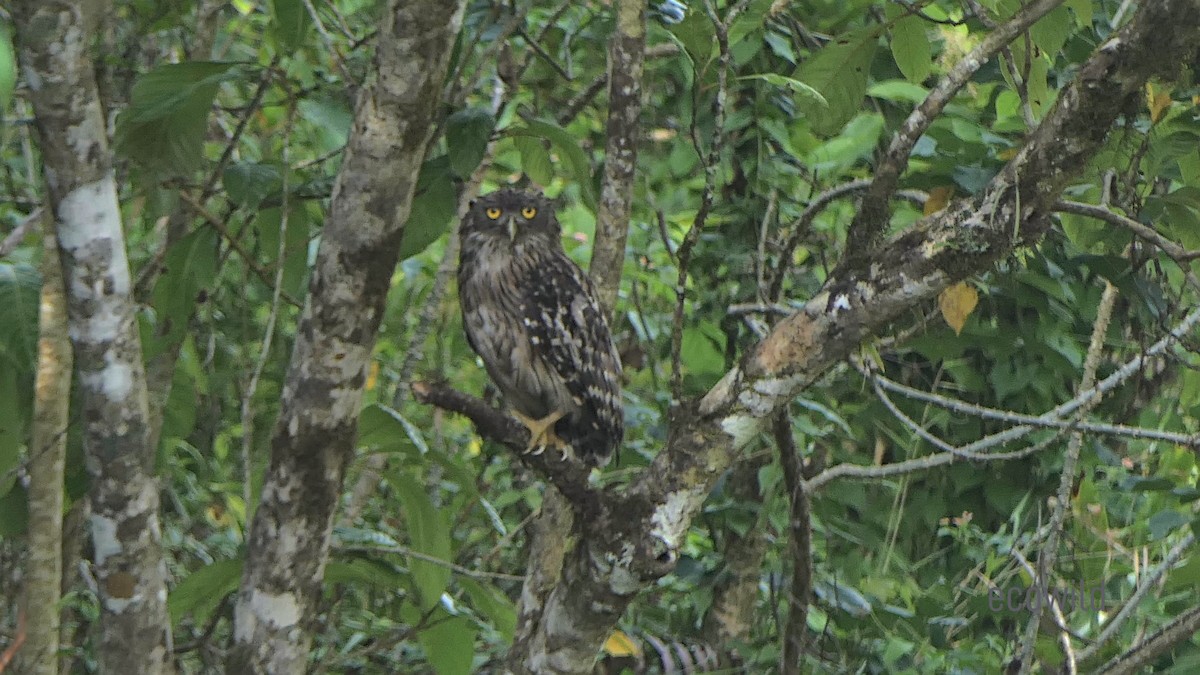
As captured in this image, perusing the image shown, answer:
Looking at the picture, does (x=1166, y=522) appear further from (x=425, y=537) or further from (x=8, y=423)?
(x=8, y=423)

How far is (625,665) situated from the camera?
3.58 metres

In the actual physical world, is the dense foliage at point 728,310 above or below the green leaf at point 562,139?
below

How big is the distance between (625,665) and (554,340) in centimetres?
99

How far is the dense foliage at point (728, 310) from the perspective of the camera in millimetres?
2242

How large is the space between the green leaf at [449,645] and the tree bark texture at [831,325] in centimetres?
40

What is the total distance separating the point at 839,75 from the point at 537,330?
1.41 metres

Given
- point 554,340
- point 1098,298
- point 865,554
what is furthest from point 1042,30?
point 865,554

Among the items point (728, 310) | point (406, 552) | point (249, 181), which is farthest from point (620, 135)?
point (406, 552)

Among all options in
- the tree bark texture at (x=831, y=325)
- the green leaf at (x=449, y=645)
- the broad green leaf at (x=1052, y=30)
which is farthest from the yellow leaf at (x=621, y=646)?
the broad green leaf at (x=1052, y=30)

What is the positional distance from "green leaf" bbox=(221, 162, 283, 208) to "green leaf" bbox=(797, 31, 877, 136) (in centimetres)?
101

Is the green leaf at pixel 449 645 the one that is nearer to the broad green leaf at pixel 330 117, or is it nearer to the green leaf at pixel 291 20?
the broad green leaf at pixel 330 117

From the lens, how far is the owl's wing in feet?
10.8

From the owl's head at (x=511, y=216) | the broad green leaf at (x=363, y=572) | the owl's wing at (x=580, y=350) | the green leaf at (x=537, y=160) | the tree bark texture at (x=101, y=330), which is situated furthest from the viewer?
the owl's head at (x=511, y=216)

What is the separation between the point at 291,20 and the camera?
2363 millimetres
